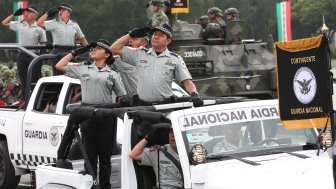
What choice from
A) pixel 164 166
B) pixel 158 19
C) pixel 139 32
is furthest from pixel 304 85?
pixel 158 19

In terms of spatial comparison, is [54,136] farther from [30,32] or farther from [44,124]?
[30,32]

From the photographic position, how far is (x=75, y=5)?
52.2 m

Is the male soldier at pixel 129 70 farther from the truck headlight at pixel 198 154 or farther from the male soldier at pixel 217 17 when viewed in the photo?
the male soldier at pixel 217 17

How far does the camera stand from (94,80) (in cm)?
1026

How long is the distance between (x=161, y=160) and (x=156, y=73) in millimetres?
1713

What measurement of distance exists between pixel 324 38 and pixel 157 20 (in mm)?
11596

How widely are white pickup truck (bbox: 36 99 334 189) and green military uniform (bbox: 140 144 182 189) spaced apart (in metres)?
0.13

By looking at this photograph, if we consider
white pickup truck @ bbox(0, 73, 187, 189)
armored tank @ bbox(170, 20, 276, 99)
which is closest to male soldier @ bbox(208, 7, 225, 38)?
armored tank @ bbox(170, 20, 276, 99)

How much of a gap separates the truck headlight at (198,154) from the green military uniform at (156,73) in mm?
1959

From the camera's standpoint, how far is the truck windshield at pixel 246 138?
25.5 ft

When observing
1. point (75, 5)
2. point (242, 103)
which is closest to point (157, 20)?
point (242, 103)

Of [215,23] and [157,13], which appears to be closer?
[157,13]

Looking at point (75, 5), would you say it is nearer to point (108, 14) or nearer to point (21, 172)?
point (108, 14)

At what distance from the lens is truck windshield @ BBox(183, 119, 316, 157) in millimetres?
7773
